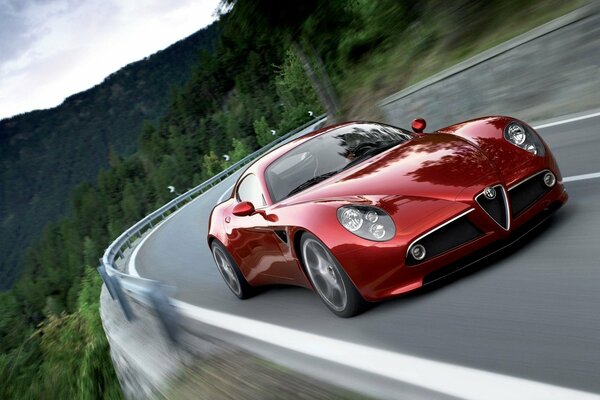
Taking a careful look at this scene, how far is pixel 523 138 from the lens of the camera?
4.89 m

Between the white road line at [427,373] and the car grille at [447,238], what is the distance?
3.33ft

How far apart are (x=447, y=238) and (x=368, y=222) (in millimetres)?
512

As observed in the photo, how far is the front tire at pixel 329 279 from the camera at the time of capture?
175 inches

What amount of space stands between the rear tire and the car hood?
1557 mm

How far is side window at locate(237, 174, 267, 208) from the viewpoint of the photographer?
580 centimetres

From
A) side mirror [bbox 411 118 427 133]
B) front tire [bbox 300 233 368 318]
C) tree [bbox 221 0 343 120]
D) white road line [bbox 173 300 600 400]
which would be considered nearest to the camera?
white road line [bbox 173 300 600 400]

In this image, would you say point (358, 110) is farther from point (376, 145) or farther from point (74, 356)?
point (376, 145)

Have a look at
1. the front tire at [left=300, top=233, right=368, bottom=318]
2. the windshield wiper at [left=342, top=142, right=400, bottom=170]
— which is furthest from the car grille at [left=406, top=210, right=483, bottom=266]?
the windshield wiper at [left=342, top=142, right=400, bottom=170]

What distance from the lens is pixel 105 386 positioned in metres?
7.65

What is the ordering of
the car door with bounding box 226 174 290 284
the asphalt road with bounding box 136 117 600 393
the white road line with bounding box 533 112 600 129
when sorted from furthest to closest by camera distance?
the white road line with bounding box 533 112 600 129, the car door with bounding box 226 174 290 284, the asphalt road with bounding box 136 117 600 393

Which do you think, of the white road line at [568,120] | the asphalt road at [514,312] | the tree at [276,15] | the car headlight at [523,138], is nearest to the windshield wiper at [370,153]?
the car headlight at [523,138]

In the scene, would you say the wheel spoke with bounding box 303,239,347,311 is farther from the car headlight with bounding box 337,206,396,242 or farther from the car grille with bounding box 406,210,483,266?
the car grille with bounding box 406,210,483,266

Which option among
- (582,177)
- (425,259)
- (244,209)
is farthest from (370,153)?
(582,177)

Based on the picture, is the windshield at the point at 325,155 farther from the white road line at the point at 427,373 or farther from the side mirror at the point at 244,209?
the white road line at the point at 427,373
